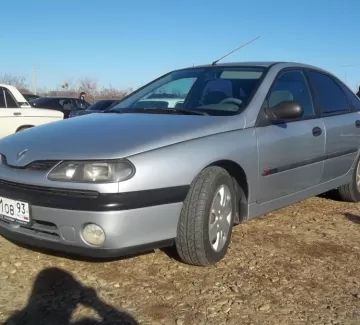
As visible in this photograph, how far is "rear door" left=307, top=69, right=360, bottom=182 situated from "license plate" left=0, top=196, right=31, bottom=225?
107 inches

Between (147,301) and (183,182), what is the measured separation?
73 centimetres

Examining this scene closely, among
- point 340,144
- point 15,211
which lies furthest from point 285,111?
point 15,211

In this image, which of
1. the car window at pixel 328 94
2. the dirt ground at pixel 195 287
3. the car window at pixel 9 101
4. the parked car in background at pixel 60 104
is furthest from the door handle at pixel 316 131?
the parked car in background at pixel 60 104

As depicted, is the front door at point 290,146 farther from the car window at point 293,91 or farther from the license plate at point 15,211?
the license plate at point 15,211

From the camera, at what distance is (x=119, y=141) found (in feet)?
9.33

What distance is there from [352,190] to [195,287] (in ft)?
9.37

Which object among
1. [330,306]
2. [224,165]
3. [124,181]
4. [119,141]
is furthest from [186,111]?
[330,306]

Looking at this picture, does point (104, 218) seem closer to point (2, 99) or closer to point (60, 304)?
point (60, 304)

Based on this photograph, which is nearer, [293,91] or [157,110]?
[157,110]

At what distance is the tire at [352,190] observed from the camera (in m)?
5.01

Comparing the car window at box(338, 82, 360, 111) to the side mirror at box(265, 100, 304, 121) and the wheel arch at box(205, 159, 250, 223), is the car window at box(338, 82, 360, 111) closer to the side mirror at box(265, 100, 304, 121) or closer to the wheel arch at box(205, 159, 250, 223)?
the side mirror at box(265, 100, 304, 121)

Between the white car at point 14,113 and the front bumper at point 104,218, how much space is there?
17.0 ft

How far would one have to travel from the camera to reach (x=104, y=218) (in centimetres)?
260

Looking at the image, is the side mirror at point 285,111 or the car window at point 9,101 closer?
the side mirror at point 285,111
